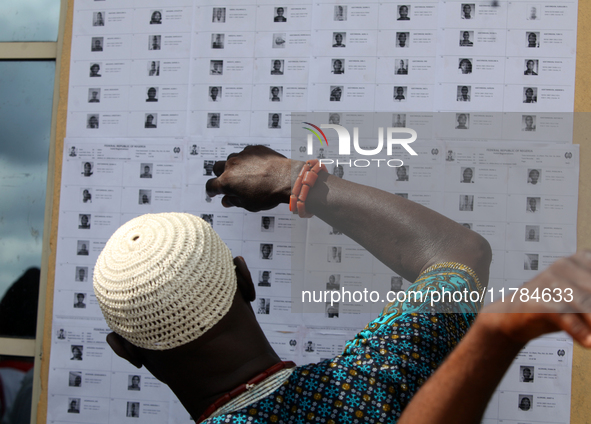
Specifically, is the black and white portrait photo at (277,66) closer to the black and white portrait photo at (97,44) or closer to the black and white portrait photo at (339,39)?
the black and white portrait photo at (339,39)

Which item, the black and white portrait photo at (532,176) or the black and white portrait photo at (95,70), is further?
the black and white portrait photo at (95,70)

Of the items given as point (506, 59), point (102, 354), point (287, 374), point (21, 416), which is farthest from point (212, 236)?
point (21, 416)

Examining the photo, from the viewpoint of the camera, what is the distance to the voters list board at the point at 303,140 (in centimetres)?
97

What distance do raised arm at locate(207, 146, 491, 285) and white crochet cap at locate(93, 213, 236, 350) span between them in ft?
1.00

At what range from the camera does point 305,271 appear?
40.3 inches

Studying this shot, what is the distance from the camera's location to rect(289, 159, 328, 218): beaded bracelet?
82 cm

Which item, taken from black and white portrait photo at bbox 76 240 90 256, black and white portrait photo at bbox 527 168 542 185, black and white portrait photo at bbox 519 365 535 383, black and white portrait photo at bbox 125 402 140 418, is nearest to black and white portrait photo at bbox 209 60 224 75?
black and white portrait photo at bbox 76 240 90 256

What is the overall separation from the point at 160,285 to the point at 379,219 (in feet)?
1.39

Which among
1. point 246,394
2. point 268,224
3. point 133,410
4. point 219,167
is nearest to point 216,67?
point 219,167

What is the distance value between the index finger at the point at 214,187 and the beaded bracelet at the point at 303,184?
0.20 metres

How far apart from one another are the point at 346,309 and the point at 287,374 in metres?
0.44

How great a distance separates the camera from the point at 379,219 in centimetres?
79

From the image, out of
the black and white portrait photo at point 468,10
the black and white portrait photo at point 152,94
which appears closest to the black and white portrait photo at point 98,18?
the black and white portrait photo at point 152,94

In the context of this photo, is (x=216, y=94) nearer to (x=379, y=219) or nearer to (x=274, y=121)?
(x=274, y=121)
